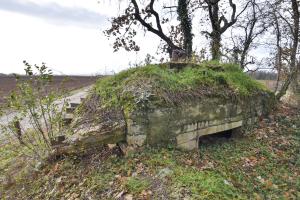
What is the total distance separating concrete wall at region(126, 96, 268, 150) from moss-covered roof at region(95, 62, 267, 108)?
0.16 meters

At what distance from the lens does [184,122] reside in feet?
16.7

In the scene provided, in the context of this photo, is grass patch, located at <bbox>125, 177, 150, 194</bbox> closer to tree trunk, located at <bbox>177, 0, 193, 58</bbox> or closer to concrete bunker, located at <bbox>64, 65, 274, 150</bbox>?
concrete bunker, located at <bbox>64, 65, 274, 150</bbox>

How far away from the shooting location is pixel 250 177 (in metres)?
4.62

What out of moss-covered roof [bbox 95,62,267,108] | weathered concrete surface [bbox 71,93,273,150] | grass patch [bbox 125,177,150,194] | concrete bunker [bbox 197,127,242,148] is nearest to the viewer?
grass patch [bbox 125,177,150,194]

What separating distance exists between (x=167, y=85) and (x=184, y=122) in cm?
76

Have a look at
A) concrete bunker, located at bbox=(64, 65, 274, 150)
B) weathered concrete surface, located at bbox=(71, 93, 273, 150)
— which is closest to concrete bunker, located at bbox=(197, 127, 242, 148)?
concrete bunker, located at bbox=(64, 65, 274, 150)

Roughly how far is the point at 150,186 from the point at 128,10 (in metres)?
9.65

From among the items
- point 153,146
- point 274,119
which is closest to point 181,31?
point 274,119

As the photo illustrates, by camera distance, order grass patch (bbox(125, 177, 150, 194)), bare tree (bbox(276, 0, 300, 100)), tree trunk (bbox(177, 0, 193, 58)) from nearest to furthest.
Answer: grass patch (bbox(125, 177, 150, 194))
bare tree (bbox(276, 0, 300, 100))
tree trunk (bbox(177, 0, 193, 58))

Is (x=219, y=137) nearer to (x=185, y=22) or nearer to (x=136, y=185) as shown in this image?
(x=136, y=185)

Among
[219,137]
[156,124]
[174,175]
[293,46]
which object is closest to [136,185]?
[174,175]

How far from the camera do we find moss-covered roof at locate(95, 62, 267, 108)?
16.1ft

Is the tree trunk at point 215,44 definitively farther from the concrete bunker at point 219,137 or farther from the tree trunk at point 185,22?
the concrete bunker at point 219,137

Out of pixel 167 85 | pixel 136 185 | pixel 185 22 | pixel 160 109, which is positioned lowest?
pixel 136 185
